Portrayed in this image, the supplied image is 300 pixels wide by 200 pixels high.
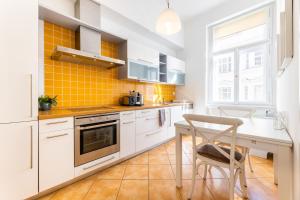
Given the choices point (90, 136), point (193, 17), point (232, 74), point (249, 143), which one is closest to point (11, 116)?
point (90, 136)

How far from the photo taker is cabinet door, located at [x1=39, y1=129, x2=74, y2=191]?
1484 millimetres

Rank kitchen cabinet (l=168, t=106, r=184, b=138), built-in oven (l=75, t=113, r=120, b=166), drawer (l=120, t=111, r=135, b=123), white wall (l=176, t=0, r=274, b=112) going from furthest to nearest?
white wall (l=176, t=0, r=274, b=112) < kitchen cabinet (l=168, t=106, r=184, b=138) < drawer (l=120, t=111, r=135, b=123) < built-in oven (l=75, t=113, r=120, b=166)

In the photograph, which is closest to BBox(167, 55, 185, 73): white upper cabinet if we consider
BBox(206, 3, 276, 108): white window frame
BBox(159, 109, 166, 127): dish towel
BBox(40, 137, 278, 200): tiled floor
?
BBox(206, 3, 276, 108): white window frame

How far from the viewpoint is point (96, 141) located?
6.40ft

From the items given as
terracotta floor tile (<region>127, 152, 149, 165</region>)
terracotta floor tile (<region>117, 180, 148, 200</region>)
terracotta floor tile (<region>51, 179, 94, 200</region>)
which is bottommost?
terracotta floor tile (<region>51, 179, 94, 200</region>)

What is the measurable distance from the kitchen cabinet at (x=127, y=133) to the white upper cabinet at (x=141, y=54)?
43.9 inches

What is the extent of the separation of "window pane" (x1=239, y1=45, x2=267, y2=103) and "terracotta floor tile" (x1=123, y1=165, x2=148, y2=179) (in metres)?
2.64

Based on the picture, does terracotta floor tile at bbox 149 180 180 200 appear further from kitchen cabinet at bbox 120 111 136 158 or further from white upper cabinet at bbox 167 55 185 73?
white upper cabinet at bbox 167 55 185 73

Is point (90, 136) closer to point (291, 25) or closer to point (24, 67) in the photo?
point (24, 67)

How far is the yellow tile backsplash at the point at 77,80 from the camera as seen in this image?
2.05 meters

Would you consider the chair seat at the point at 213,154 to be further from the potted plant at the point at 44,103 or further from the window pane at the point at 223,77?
the window pane at the point at 223,77

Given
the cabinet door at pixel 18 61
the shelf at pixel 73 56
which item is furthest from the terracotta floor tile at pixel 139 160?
the shelf at pixel 73 56

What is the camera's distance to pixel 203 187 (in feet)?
5.58

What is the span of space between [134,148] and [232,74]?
278 cm
